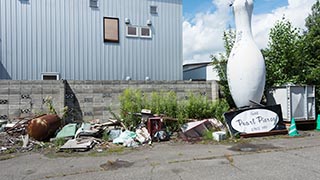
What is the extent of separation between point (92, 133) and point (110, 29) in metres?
6.17

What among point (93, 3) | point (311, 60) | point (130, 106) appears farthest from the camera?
point (93, 3)

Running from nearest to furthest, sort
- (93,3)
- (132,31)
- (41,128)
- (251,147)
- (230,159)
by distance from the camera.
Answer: (230,159)
(251,147)
(41,128)
(93,3)
(132,31)

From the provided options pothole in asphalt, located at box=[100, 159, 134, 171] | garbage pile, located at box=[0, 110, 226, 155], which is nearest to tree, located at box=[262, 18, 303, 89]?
garbage pile, located at box=[0, 110, 226, 155]

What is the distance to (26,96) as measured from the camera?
775cm

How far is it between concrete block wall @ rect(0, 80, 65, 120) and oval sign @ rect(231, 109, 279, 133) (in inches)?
222

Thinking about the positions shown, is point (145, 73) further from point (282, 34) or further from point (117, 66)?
point (282, 34)

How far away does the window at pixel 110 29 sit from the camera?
11.3 metres

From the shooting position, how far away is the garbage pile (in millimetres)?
6305

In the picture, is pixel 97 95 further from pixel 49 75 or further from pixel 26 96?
pixel 49 75

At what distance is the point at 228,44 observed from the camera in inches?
414

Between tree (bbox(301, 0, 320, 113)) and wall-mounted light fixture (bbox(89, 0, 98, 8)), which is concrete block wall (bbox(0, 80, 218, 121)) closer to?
wall-mounted light fixture (bbox(89, 0, 98, 8))

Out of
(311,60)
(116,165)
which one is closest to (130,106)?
(116,165)

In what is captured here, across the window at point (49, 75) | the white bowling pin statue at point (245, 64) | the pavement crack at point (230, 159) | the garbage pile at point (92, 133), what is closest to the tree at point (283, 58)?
the white bowling pin statue at point (245, 64)

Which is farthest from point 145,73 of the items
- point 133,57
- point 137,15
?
point 137,15
